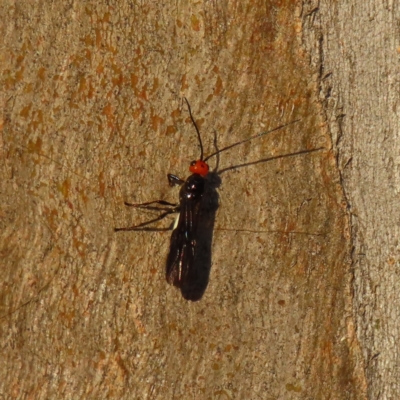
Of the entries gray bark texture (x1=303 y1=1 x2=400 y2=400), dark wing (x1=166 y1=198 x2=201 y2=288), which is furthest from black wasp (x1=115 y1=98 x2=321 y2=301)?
gray bark texture (x1=303 y1=1 x2=400 y2=400)

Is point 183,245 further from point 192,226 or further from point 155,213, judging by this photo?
point 155,213

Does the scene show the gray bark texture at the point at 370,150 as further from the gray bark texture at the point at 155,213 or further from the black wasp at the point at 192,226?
the black wasp at the point at 192,226

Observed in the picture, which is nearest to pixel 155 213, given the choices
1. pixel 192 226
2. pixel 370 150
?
pixel 192 226

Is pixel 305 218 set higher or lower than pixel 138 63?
lower

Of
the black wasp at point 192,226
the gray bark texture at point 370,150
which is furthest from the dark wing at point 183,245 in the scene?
the gray bark texture at point 370,150

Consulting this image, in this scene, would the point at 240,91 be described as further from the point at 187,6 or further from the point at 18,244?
the point at 18,244

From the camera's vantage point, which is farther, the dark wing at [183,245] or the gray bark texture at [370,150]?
the gray bark texture at [370,150]

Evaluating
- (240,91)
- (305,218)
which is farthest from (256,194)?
(240,91)
